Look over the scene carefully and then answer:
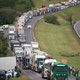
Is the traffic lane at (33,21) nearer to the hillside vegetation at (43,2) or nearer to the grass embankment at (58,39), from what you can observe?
the grass embankment at (58,39)

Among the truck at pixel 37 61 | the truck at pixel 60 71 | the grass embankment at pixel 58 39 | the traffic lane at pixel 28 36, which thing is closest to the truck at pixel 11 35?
the traffic lane at pixel 28 36

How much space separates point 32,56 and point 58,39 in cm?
4036

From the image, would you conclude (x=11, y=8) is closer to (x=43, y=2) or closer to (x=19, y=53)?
(x=43, y=2)

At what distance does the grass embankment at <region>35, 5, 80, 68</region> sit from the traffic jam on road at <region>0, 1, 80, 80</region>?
2.88 m

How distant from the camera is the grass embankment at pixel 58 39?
8749 centimetres

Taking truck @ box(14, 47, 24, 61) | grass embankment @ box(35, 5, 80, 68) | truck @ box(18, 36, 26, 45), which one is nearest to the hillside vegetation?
grass embankment @ box(35, 5, 80, 68)

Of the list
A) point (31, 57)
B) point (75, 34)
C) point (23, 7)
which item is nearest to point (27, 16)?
point (23, 7)

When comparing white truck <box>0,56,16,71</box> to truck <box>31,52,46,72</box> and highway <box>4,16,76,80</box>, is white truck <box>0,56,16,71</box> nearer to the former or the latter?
highway <box>4,16,76,80</box>

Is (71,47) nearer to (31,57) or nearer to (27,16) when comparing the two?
(31,57)

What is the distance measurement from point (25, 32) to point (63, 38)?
9.22 m

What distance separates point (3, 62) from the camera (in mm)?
58406

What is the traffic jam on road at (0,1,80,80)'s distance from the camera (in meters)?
48.7

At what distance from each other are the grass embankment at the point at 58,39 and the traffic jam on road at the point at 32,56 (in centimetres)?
288

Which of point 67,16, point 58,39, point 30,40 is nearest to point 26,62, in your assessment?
point 30,40
